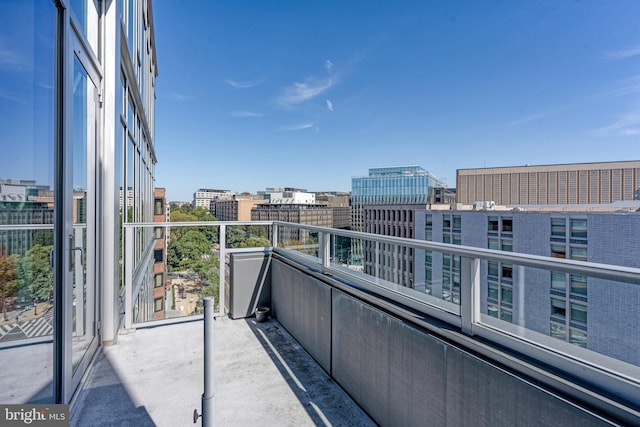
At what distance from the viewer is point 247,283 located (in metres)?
4.14

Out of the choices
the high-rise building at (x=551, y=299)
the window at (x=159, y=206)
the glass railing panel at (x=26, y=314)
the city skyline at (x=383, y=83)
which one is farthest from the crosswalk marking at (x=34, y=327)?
the window at (x=159, y=206)

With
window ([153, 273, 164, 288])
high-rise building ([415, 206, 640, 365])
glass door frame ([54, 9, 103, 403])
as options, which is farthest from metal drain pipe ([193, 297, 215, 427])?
window ([153, 273, 164, 288])

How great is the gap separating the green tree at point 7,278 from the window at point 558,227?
17.1 ft

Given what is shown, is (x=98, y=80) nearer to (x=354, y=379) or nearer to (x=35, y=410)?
(x=35, y=410)

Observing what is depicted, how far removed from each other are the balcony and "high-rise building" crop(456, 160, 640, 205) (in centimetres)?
2492

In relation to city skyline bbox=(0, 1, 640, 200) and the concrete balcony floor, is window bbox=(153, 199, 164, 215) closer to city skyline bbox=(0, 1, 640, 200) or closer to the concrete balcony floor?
city skyline bbox=(0, 1, 640, 200)

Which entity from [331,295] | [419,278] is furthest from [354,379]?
[419,278]

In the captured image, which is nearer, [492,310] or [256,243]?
[492,310]

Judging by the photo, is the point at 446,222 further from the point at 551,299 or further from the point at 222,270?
the point at 551,299

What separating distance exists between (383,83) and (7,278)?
22.8 meters

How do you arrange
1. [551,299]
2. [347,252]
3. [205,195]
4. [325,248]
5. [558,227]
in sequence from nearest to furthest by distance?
[551,299], [347,252], [325,248], [558,227], [205,195]

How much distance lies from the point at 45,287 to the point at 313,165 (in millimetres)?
35166
